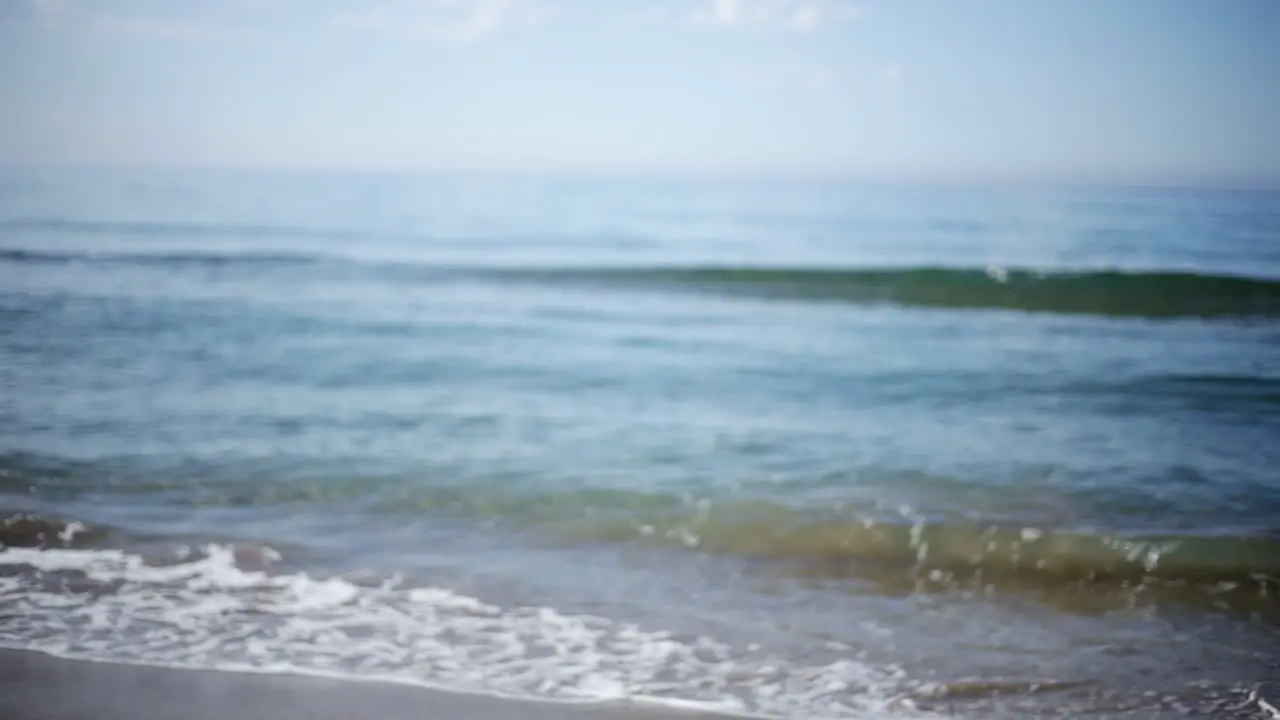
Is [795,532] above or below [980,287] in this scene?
below

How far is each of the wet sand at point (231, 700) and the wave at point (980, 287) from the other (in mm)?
6361

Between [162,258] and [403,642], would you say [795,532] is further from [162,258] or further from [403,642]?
[162,258]

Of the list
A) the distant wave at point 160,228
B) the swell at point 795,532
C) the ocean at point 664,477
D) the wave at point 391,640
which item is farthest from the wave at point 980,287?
the wave at point 391,640

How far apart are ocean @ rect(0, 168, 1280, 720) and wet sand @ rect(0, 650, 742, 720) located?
68mm

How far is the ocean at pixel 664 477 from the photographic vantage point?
231 cm

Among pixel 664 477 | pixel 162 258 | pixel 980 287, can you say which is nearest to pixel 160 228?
pixel 162 258

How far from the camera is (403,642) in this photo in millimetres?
2334

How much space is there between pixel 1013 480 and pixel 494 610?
1.98 meters

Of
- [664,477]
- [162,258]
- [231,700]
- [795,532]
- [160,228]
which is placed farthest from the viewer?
[160,228]

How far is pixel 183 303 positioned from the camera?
7043 mm

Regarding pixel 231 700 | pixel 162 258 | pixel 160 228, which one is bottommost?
pixel 231 700

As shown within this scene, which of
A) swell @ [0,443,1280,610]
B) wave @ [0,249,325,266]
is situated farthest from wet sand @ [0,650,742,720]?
wave @ [0,249,325,266]

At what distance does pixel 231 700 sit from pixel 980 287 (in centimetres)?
722

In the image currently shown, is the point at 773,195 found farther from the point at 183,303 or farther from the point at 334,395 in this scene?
the point at 334,395
